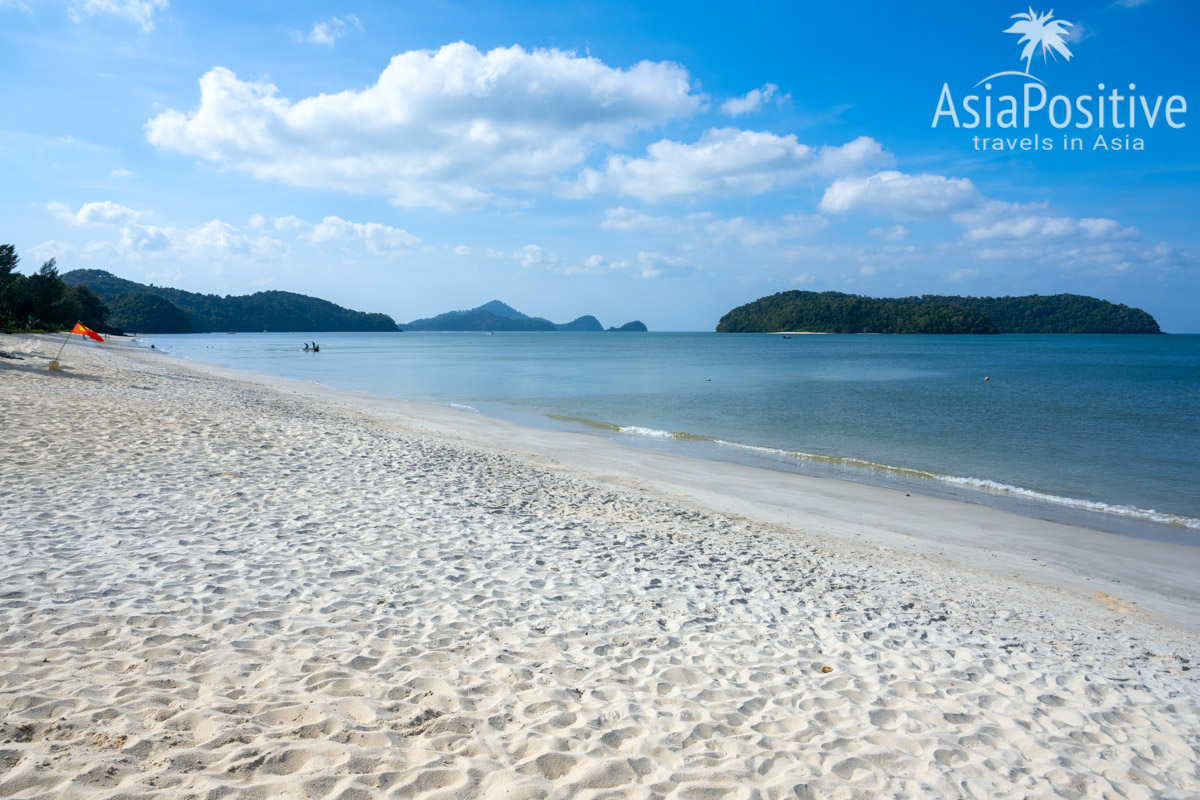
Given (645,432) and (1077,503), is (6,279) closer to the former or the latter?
(645,432)

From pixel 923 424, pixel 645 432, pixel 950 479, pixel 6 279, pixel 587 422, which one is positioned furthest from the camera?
pixel 6 279

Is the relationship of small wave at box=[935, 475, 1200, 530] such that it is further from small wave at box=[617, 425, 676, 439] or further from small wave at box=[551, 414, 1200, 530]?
small wave at box=[617, 425, 676, 439]

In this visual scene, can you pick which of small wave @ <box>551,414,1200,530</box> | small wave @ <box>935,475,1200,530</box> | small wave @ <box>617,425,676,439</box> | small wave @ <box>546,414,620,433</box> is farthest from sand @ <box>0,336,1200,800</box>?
small wave @ <box>546,414,620,433</box>

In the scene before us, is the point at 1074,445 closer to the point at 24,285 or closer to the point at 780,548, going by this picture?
the point at 780,548

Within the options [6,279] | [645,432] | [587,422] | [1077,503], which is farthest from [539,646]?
[6,279]

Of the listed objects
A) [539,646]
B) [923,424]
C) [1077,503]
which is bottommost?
[1077,503]

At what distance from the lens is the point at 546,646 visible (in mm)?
5668

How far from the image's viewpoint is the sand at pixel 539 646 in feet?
13.0

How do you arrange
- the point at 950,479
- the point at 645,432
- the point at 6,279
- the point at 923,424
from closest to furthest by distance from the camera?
the point at 950,479, the point at 645,432, the point at 923,424, the point at 6,279

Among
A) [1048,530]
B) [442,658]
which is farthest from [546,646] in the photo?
[1048,530]

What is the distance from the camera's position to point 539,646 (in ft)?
18.5

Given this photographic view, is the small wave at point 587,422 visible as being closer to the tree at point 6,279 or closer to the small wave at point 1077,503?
the small wave at point 1077,503

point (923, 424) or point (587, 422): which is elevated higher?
point (923, 424)

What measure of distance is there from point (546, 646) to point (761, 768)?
2.15 metres
